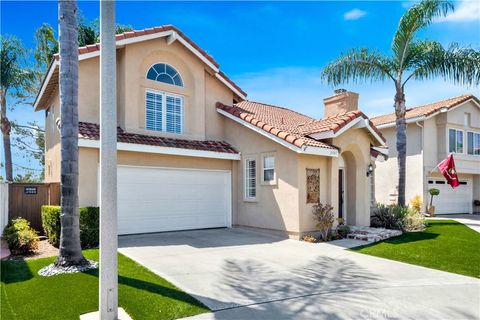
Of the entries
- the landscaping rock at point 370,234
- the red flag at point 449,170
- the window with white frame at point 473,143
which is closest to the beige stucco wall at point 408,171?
the red flag at point 449,170

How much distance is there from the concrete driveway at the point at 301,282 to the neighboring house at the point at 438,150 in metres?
14.9

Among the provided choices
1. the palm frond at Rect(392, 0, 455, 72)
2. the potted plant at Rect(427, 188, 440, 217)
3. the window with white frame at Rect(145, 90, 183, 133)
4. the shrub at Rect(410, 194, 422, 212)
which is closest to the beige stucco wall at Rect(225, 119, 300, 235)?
the window with white frame at Rect(145, 90, 183, 133)

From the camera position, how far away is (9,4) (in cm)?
1127

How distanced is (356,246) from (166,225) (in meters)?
7.41

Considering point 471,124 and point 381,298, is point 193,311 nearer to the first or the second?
point 381,298

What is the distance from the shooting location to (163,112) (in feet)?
50.4

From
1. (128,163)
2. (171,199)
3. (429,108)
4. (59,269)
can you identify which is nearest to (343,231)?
(171,199)

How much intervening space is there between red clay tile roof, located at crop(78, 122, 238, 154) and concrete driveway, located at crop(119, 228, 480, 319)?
3789mm

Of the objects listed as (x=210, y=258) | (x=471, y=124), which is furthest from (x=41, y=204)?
(x=471, y=124)

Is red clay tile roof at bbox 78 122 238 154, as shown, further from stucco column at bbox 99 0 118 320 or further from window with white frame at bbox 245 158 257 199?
stucco column at bbox 99 0 118 320

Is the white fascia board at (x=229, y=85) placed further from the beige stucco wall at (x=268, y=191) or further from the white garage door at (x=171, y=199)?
the white garage door at (x=171, y=199)

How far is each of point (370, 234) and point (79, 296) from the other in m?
10.8

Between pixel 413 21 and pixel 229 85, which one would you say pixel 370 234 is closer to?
pixel 229 85

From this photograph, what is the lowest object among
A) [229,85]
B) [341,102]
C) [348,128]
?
[348,128]
